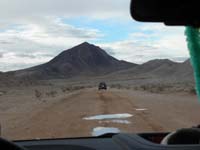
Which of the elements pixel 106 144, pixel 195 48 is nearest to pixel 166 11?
pixel 195 48

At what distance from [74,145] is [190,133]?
→ 744 mm

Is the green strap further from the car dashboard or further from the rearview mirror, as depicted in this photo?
the car dashboard

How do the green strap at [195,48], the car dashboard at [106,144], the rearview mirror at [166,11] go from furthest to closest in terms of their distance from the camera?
1. the car dashboard at [106,144]
2. the green strap at [195,48]
3. the rearview mirror at [166,11]

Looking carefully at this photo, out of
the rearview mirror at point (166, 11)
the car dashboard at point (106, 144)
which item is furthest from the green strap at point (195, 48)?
the car dashboard at point (106, 144)

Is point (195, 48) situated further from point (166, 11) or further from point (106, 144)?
point (106, 144)

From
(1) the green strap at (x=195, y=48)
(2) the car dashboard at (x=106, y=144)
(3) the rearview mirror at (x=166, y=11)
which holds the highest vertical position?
(3) the rearview mirror at (x=166, y=11)

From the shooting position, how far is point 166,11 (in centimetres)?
223

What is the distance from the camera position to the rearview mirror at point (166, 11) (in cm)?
218

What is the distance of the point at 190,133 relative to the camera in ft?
10.8

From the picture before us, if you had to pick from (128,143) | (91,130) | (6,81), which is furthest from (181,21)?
(6,81)

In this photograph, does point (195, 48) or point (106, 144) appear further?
point (106, 144)

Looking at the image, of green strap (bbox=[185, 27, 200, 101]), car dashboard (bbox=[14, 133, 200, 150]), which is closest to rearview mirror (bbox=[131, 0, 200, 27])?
green strap (bbox=[185, 27, 200, 101])

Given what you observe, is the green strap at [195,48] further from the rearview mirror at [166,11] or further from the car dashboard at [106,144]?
the car dashboard at [106,144]

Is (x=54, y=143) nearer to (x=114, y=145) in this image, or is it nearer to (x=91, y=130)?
(x=114, y=145)
